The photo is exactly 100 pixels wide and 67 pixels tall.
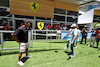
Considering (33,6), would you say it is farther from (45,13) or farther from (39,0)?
(45,13)

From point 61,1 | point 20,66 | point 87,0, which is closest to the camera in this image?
point 20,66

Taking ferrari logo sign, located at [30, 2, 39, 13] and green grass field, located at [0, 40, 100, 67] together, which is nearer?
green grass field, located at [0, 40, 100, 67]

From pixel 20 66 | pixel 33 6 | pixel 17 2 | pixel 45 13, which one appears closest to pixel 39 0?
pixel 33 6

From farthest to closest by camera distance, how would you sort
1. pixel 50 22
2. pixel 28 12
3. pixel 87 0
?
pixel 50 22 < pixel 87 0 < pixel 28 12

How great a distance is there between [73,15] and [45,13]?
564cm

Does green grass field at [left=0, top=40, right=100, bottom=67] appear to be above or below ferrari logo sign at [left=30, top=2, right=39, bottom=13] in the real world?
below

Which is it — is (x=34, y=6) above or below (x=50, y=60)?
above

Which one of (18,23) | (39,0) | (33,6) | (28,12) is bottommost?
(18,23)

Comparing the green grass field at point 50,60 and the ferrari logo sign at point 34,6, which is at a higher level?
the ferrari logo sign at point 34,6

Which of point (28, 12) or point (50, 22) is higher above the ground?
point (28, 12)

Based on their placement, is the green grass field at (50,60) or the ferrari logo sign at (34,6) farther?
the ferrari logo sign at (34,6)

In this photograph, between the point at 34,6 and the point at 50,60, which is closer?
the point at 50,60

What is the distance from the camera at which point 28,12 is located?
8.55m

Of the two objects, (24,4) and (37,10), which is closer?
(24,4)
